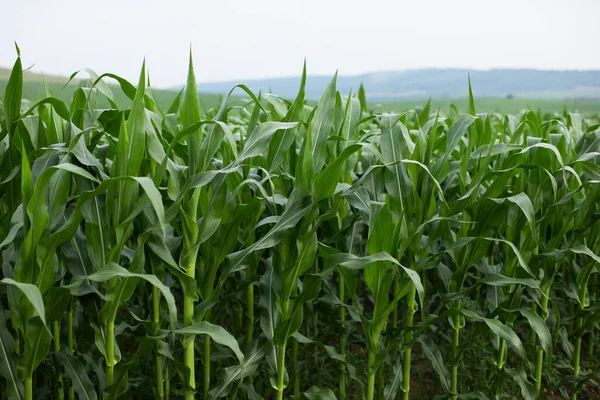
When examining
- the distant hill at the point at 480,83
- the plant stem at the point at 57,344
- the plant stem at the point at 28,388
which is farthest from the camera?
the distant hill at the point at 480,83

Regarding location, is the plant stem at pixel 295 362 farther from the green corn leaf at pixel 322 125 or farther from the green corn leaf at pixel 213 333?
the green corn leaf at pixel 322 125

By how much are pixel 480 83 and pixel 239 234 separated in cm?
2245

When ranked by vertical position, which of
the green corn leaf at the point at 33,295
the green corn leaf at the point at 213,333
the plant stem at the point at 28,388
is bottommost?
the plant stem at the point at 28,388

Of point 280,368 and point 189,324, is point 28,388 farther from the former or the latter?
point 280,368

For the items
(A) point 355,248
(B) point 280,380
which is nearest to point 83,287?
(B) point 280,380

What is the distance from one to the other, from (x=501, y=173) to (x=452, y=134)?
0.88ft

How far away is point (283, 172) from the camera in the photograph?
2.22 meters

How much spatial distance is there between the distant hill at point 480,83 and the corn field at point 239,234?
15.9 m

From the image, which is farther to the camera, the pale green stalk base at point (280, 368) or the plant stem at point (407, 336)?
the plant stem at point (407, 336)

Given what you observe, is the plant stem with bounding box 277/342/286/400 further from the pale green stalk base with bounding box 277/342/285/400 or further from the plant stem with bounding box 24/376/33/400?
the plant stem with bounding box 24/376/33/400

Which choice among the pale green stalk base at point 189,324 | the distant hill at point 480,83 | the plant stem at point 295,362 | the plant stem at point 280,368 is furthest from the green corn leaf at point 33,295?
the distant hill at point 480,83

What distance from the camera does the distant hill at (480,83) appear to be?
2008 cm

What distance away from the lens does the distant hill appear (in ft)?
65.9

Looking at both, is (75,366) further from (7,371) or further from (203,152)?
(203,152)
